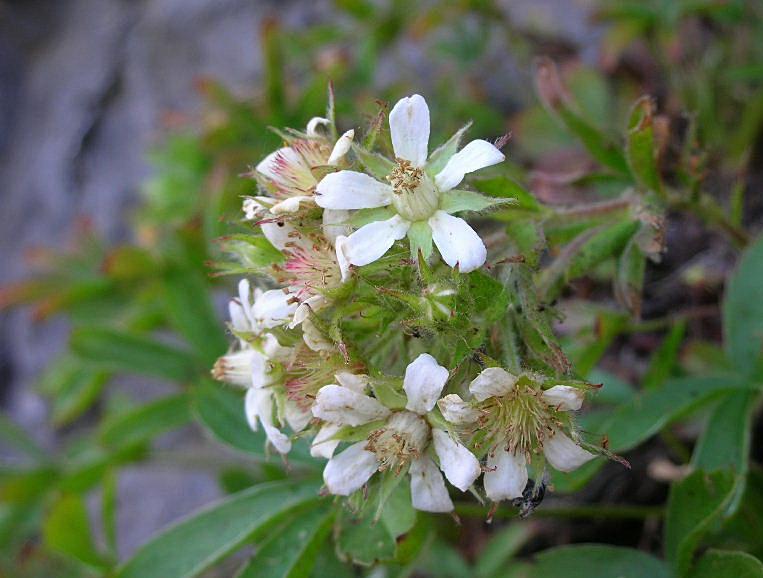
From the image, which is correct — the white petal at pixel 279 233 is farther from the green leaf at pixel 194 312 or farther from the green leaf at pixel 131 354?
the green leaf at pixel 131 354

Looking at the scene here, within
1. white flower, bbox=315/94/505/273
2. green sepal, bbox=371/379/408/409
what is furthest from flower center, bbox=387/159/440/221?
green sepal, bbox=371/379/408/409

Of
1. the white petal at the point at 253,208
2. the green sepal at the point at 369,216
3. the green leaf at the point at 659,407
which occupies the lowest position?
the green leaf at the point at 659,407

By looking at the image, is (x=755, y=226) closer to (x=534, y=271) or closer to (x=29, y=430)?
(x=534, y=271)

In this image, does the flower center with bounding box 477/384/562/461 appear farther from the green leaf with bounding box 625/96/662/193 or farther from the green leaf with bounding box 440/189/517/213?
the green leaf with bounding box 625/96/662/193

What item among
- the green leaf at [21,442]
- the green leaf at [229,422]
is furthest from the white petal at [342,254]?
the green leaf at [21,442]

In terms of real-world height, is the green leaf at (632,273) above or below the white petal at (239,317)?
below

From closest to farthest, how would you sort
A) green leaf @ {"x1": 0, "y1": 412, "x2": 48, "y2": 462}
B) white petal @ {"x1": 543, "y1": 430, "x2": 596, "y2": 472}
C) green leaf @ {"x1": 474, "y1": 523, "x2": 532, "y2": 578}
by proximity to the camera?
white petal @ {"x1": 543, "y1": 430, "x2": 596, "y2": 472} → green leaf @ {"x1": 474, "y1": 523, "x2": 532, "y2": 578} → green leaf @ {"x1": 0, "y1": 412, "x2": 48, "y2": 462}

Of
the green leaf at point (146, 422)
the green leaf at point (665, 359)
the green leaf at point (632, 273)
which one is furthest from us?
the green leaf at point (146, 422)
